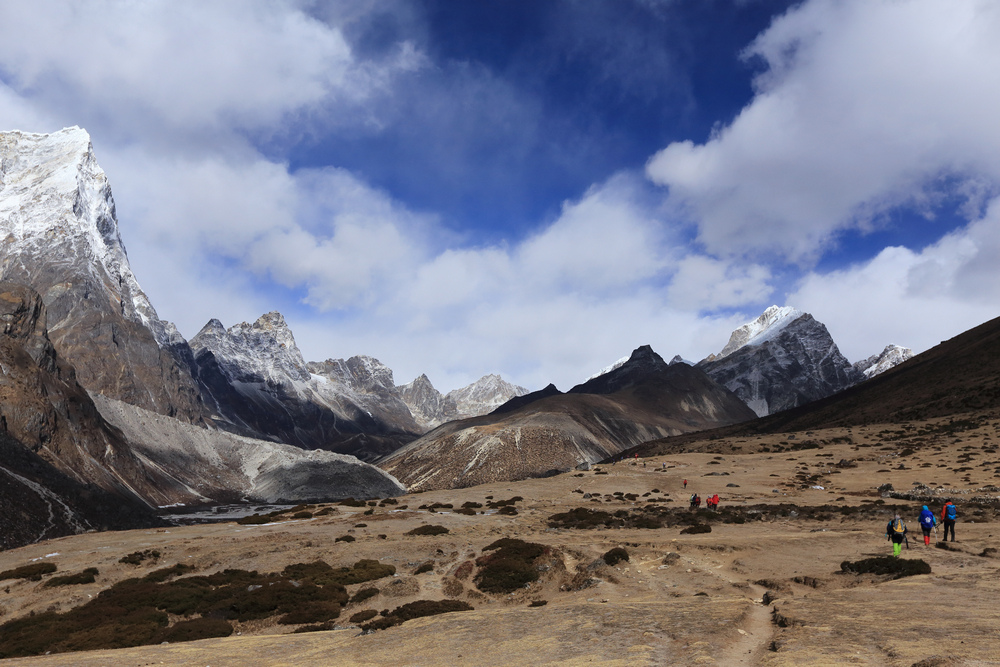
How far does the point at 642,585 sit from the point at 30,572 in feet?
133

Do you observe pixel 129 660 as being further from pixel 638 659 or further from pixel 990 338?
pixel 990 338

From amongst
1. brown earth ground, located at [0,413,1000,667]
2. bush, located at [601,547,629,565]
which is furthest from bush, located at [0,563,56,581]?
bush, located at [601,547,629,565]

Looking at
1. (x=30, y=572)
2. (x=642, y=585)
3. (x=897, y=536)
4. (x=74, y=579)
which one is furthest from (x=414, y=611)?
(x=30, y=572)

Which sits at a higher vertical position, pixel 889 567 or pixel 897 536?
pixel 897 536

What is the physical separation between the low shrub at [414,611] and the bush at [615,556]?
29.5 feet

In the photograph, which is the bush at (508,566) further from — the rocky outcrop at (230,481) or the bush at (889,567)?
the rocky outcrop at (230,481)

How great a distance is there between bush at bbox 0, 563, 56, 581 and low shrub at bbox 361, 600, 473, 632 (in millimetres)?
26976

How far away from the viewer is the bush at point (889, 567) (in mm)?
25473

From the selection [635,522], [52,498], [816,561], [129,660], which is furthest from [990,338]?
[52,498]

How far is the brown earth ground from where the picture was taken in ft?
57.6

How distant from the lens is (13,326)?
14575 centimetres

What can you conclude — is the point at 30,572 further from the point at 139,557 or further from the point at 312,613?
the point at 312,613

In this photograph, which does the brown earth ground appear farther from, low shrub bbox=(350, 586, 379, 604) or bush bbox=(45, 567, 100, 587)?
bush bbox=(45, 567, 100, 587)

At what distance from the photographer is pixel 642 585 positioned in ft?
100
